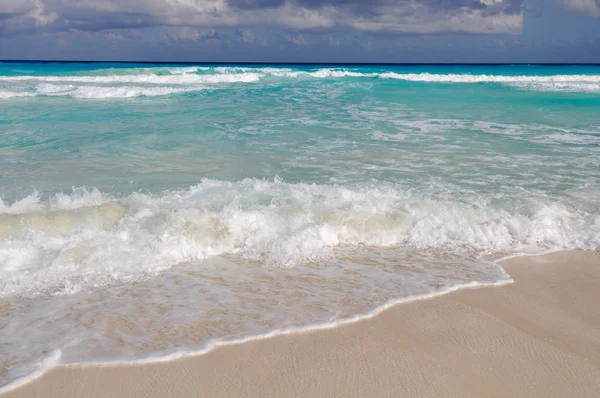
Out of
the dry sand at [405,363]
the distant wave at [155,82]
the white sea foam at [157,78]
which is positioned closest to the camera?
the dry sand at [405,363]

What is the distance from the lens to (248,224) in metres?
5.94

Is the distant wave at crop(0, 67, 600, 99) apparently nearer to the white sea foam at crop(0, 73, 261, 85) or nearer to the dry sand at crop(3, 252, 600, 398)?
the white sea foam at crop(0, 73, 261, 85)

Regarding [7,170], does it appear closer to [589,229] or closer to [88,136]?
[88,136]

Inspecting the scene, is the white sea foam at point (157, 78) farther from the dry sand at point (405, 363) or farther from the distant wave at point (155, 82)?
the dry sand at point (405, 363)

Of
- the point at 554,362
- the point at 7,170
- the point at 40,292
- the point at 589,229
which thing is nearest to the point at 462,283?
the point at 554,362

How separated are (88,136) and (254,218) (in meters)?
7.42

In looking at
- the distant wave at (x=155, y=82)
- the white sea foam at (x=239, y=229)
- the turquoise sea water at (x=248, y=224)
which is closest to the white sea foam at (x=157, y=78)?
the distant wave at (x=155, y=82)

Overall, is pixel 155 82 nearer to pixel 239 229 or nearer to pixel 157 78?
pixel 157 78

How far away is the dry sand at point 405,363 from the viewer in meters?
3.02

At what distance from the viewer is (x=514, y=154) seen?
9.86m

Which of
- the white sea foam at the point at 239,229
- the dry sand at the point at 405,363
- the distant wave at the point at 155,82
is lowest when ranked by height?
the dry sand at the point at 405,363

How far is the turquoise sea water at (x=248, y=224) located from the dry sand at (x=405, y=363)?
0.73 feet

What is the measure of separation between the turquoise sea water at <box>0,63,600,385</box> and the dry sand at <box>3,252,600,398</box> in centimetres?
22

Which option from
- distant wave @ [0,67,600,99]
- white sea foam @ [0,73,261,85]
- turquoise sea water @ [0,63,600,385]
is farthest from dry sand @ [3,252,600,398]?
white sea foam @ [0,73,261,85]
